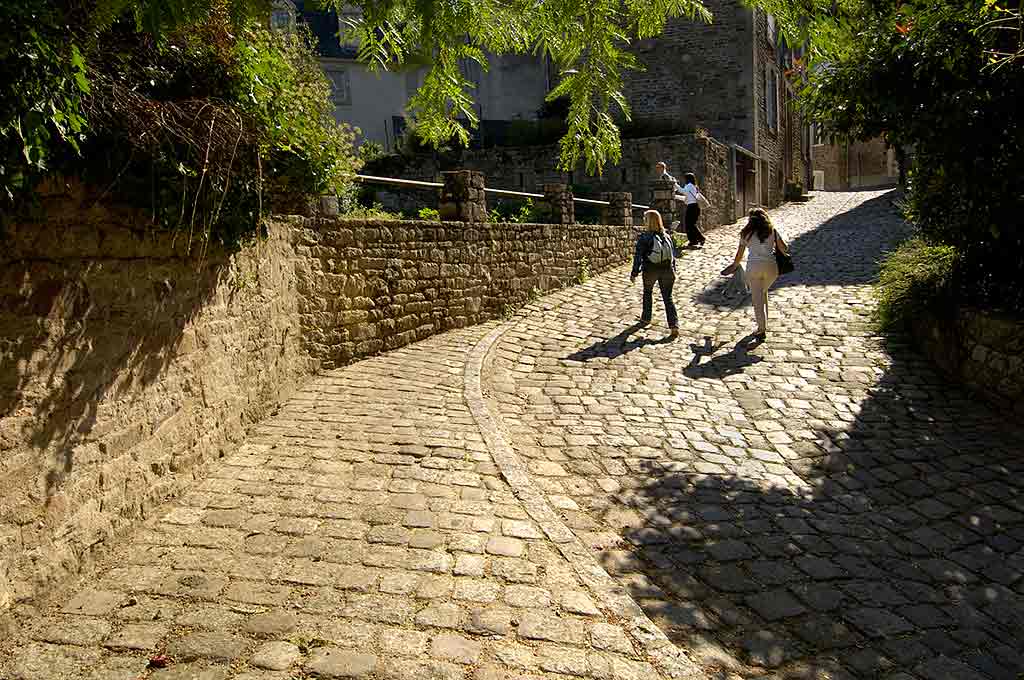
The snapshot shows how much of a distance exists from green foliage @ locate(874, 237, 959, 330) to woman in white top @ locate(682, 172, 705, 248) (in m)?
5.12

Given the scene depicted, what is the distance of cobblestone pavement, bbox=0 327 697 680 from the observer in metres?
2.96

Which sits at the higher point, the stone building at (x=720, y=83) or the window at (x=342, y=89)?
the window at (x=342, y=89)

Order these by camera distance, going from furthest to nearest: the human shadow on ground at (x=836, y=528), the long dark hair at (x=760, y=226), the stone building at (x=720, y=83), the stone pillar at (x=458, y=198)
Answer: the stone building at (x=720, y=83) < the stone pillar at (x=458, y=198) < the long dark hair at (x=760, y=226) < the human shadow on ground at (x=836, y=528)

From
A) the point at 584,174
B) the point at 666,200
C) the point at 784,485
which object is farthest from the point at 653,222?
the point at 584,174

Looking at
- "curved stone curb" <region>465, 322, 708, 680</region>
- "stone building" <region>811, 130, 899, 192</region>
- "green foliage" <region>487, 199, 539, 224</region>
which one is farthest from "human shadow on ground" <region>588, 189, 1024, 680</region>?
"stone building" <region>811, 130, 899, 192</region>

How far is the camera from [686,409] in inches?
275

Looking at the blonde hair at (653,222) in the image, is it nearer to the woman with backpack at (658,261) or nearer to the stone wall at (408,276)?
the woman with backpack at (658,261)

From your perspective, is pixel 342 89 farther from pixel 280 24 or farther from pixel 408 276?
pixel 408 276

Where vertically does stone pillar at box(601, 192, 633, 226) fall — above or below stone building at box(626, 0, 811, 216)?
below

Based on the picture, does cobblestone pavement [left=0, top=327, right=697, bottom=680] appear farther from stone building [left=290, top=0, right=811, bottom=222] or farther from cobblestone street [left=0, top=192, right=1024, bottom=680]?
stone building [left=290, top=0, right=811, bottom=222]

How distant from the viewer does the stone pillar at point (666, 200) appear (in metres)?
16.0

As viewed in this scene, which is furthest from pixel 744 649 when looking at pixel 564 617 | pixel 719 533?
pixel 719 533

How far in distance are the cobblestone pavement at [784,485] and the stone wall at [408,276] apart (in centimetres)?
98

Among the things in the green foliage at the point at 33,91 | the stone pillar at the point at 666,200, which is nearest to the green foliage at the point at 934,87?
the green foliage at the point at 33,91
